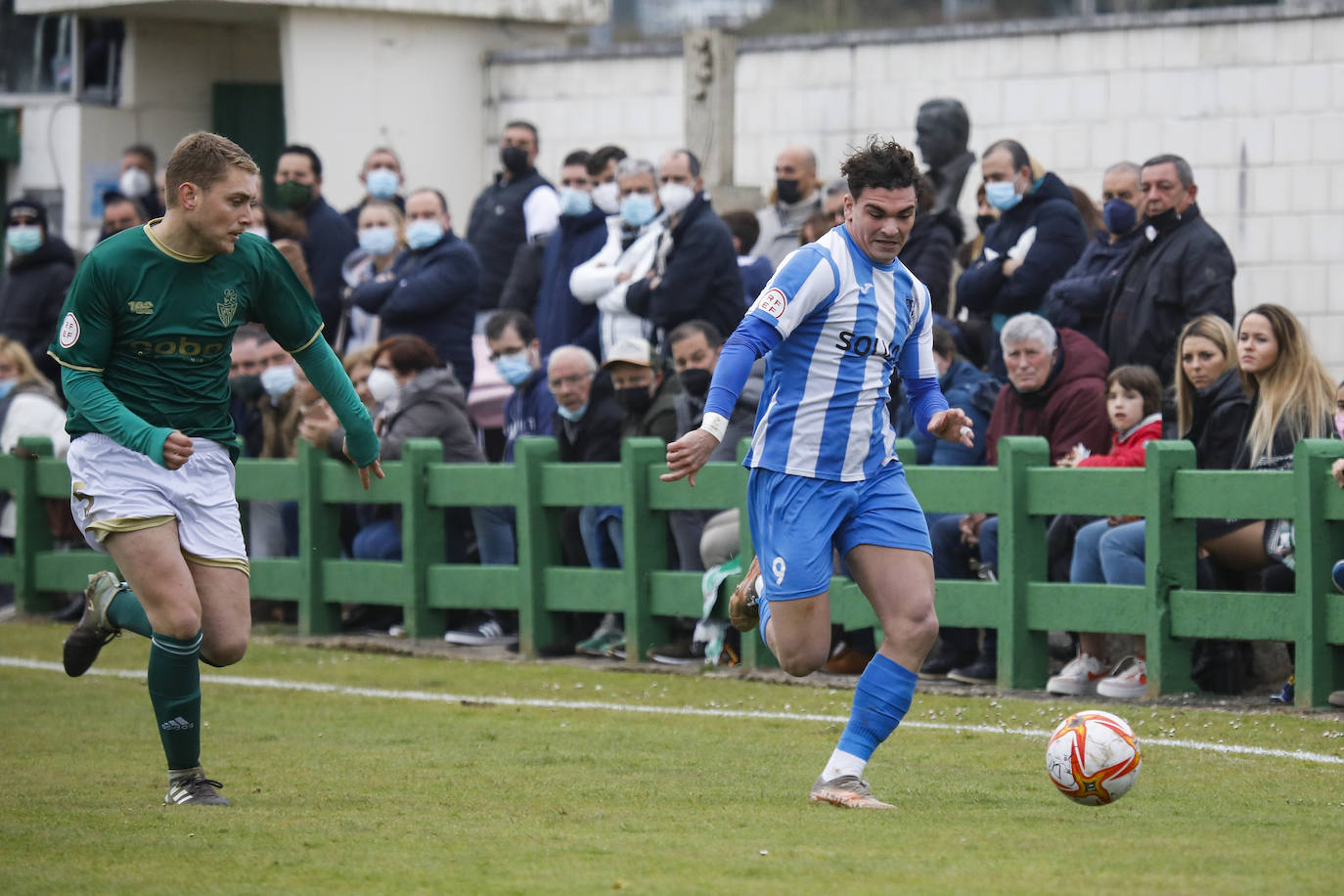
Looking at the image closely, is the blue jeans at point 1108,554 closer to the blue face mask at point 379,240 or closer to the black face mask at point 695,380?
the black face mask at point 695,380

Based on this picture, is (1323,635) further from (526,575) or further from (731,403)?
(526,575)

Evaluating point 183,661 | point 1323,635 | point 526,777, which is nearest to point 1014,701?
point 1323,635

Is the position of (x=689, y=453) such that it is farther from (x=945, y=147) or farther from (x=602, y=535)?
(x=945, y=147)

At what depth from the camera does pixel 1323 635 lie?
9.51m

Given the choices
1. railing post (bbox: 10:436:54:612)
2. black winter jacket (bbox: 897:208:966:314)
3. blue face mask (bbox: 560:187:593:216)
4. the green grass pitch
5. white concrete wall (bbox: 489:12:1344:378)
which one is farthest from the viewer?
railing post (bbox: 10:436:54:612)

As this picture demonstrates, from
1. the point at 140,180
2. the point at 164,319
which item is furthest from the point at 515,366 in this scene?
the point at 140,180

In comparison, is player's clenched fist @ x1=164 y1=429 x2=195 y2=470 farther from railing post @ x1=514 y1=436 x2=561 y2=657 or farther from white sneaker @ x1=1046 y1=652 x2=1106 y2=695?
railing post @ x1=514 y1=436 x2=561 y2=657

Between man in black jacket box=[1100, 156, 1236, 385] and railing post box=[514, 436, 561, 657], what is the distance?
11.5ft

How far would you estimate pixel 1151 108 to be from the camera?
15180 millimetres

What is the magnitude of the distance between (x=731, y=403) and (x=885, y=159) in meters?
0.99

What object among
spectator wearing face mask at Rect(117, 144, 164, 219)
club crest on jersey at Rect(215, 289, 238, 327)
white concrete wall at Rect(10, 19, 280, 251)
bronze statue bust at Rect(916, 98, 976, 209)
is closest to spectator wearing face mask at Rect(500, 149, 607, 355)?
bronze statue bust at Rect(916, 98, 976, 209)

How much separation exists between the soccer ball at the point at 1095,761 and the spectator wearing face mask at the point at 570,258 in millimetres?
7108

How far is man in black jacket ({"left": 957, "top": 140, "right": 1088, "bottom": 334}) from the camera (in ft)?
38.4

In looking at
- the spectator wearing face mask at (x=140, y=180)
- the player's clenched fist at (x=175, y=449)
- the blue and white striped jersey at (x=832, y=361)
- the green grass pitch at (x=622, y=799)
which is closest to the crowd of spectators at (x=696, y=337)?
the green grass pitch at (x=622, y=799)
